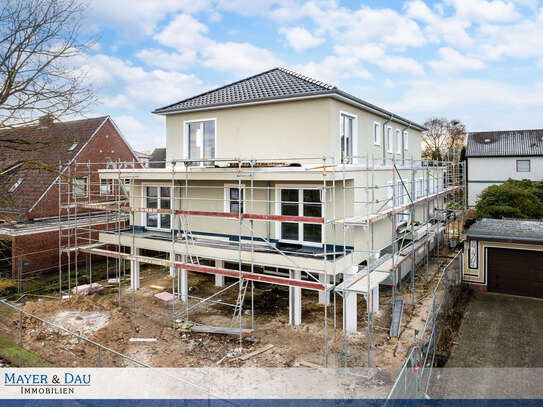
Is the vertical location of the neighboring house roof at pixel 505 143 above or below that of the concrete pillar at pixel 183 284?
above

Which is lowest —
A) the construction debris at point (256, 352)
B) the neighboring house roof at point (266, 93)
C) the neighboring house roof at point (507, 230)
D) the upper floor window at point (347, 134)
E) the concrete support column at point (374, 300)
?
the construction debris at point (256, 352)

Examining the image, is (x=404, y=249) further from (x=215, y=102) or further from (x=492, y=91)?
(x=492, y=91)

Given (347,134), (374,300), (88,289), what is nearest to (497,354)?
(374,300)

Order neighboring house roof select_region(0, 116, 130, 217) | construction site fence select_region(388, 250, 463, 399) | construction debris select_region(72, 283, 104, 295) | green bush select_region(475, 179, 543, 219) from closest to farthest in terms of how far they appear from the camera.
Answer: construction site fence select_region(388, 250, 463, 399) < neighboring house roof select_region(0, 116, 130, 217) < construction debris select_region(72, 283, 104, 295) < green bush select_region(475, 179, 543, 219)

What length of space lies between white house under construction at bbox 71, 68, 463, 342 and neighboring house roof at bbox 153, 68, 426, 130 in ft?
0.19

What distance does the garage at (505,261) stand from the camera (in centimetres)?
1503

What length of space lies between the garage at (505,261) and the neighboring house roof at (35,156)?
51.7 feet

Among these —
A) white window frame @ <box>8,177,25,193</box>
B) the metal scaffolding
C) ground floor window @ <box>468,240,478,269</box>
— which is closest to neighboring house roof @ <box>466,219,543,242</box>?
ground floor window @ <box>468,240,478,269</box>

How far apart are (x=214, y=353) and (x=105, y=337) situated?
356 cm

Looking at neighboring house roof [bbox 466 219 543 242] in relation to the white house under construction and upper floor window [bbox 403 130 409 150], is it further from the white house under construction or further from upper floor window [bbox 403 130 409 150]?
upper floor window [bbox 403 130 409 150]

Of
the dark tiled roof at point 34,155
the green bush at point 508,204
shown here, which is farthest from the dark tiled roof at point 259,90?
the green bush at point 508,204

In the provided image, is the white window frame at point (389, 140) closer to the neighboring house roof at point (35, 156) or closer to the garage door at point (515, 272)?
the garage door at point (515, 272)

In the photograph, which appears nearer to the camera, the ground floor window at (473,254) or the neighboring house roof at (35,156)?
the neighboring house roof at (35,156)

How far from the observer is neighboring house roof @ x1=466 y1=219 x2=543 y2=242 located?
1518 centimetres
